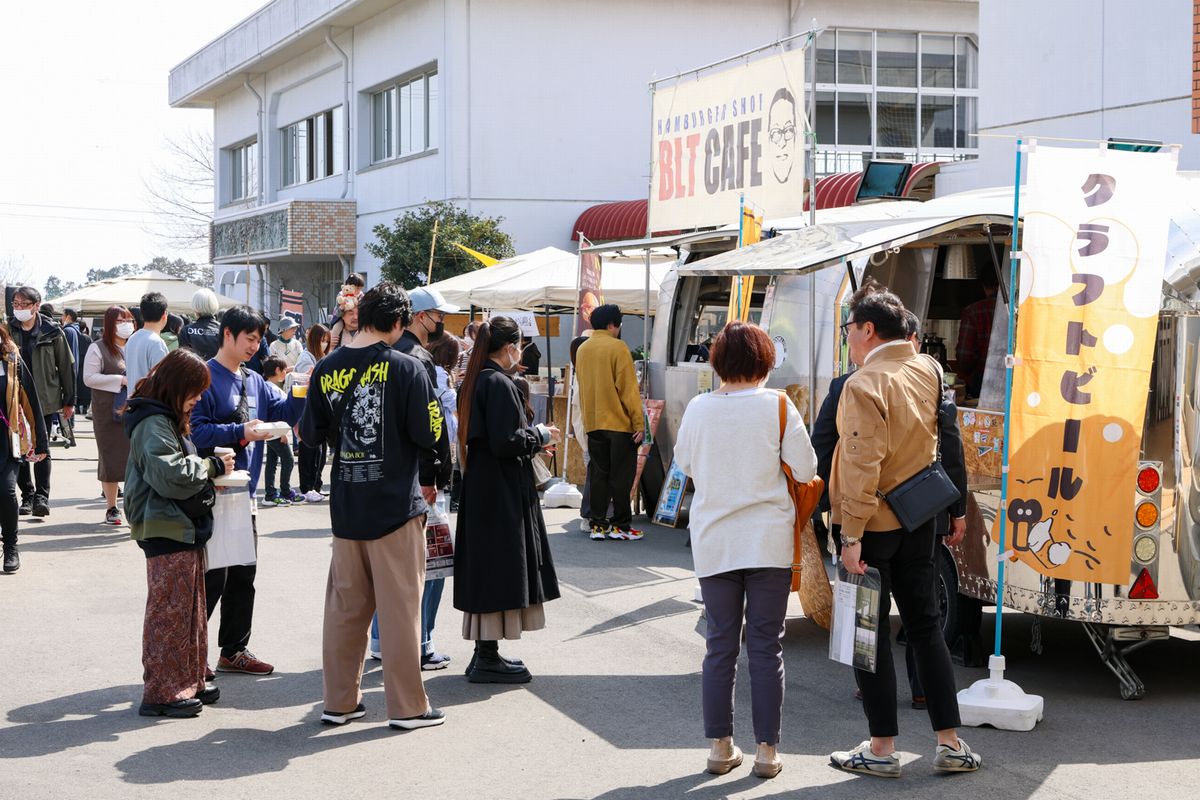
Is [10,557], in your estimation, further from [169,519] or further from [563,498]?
[563,498]

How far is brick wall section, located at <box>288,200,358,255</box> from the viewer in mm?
32000

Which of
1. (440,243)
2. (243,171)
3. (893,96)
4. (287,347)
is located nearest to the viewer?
(287,347)

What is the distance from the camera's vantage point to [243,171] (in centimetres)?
4281

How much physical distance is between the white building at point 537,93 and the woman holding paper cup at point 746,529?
73.3ft

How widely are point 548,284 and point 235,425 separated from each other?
978cm

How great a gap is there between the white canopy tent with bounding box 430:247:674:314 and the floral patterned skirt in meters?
9.83

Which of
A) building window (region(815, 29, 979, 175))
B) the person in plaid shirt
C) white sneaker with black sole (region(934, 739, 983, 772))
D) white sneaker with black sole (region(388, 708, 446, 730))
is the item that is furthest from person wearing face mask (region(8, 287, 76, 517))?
building window (region(815, 29, 979, 175))

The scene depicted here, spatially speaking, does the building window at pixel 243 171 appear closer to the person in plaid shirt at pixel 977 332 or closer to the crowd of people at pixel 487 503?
the person in plaid shirt at pixel 977 332

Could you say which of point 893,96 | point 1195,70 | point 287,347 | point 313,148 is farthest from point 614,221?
point 1195,70

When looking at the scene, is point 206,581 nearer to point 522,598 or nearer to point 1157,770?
point 522,598

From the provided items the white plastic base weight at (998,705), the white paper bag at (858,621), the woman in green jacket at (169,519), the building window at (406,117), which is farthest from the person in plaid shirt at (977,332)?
the building window at (406,117)

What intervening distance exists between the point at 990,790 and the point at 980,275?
5438 mm

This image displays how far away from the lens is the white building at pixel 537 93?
2756 cm

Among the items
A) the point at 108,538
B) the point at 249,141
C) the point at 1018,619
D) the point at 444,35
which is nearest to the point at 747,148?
the point at 1018,619
